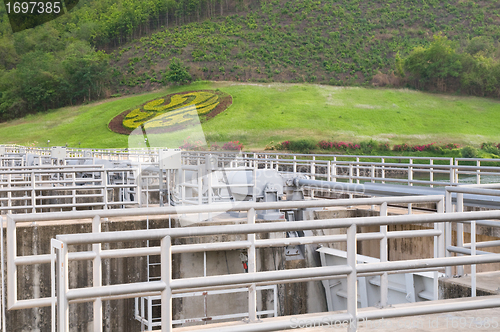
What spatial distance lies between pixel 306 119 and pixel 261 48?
45.7 meters

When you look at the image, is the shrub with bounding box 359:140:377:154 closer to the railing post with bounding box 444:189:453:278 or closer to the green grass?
the green grass

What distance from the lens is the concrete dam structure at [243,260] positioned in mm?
3709

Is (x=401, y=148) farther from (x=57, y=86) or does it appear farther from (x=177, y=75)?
(x=57, y=86)

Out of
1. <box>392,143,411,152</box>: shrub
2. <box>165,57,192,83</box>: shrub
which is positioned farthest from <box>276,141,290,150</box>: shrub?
<box>165,57,192,83</box>: shrub

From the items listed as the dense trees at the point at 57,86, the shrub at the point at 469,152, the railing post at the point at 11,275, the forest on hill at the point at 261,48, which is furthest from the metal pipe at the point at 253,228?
the dense trees at the point at 57,86

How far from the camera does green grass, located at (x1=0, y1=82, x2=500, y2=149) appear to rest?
2563 inches

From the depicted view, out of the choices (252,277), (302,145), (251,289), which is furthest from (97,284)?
(302,145)

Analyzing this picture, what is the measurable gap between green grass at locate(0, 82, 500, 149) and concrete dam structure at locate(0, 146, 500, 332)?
152ft

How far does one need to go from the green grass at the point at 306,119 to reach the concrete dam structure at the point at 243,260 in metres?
46.4

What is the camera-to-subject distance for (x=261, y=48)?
11150cm

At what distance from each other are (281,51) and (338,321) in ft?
364

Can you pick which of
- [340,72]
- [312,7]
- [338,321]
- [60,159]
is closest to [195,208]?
[338,321]

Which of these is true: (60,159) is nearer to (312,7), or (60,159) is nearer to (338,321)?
(338,321)

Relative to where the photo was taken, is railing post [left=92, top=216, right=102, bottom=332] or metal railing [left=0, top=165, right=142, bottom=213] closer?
railing post [left=92, top=216, right=102, bottom=332]
